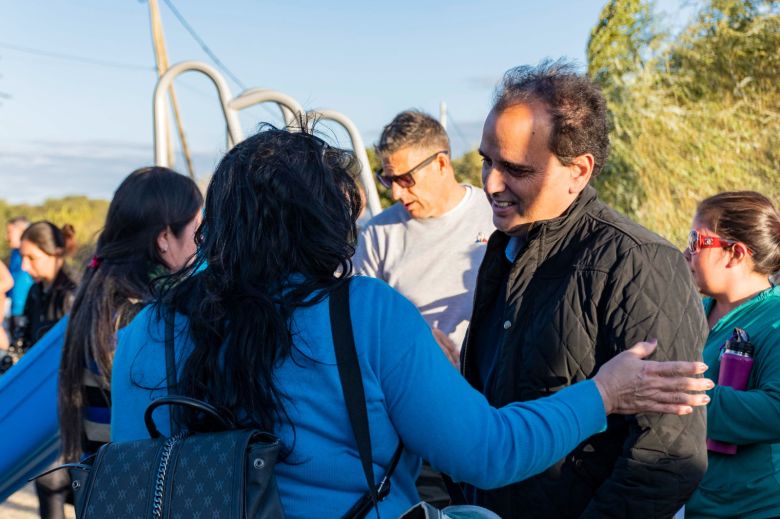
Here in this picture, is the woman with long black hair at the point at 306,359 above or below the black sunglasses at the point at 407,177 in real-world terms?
below

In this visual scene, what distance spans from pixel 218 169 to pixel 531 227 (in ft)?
3.29

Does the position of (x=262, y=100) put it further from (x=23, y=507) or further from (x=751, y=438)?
(x=751, y=438)

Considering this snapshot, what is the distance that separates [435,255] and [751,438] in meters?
1.92

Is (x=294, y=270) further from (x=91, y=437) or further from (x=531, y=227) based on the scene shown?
(x=91, y=437)

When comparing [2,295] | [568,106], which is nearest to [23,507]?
[2,295]

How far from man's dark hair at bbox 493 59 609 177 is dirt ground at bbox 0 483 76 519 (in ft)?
Answer: 16.8

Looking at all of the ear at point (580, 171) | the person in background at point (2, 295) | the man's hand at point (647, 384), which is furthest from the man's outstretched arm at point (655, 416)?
the person in background at point (2, 295)

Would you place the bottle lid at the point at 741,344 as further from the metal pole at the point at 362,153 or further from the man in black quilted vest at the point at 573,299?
the metal pole at the point at 362,153

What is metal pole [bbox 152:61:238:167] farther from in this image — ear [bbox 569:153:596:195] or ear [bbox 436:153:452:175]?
ear [bbox 569:153:596:195]

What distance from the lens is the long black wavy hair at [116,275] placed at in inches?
119

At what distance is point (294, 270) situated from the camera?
1.72 m

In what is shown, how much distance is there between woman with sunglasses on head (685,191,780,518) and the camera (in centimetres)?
282

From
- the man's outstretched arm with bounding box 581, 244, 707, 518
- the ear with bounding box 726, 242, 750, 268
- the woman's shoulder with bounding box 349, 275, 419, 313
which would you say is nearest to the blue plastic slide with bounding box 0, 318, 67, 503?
the woman's shoulder with bounding box 349, 275, 419, 313

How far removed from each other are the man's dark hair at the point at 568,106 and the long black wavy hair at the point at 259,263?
2.67 ft
